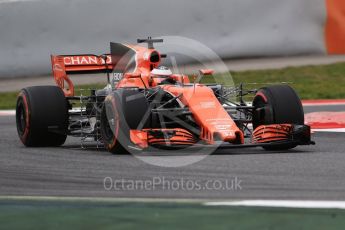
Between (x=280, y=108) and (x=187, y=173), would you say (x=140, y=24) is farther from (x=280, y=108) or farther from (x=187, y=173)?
(x=187, y=173)

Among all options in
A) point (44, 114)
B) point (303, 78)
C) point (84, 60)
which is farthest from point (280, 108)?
point (303, 78)

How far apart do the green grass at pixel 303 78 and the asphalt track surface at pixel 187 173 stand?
7.43 meters

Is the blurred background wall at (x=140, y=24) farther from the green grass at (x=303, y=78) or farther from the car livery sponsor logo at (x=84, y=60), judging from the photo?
the car livery sponsor logo at (x=84, y=60)

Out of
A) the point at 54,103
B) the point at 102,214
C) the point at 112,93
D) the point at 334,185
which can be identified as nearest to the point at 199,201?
the point at 102,214

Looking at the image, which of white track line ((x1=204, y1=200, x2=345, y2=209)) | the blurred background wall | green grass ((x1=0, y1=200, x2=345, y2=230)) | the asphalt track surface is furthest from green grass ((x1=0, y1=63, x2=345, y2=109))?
green grass ((x1=0, y1=200, x2=345, y2=230))

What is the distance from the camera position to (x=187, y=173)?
8.58m

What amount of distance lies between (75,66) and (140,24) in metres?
6.62

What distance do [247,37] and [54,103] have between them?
27.3 ft

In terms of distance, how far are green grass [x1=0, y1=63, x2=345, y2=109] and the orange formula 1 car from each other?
6969 millimetres

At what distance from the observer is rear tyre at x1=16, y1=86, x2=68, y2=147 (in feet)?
36.6

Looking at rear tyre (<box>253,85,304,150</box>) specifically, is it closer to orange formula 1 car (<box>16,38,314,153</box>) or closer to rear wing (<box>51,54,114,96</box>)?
orange formula 1 car (<box>16,38,314,153</box>)

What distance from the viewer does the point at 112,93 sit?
10227 mm

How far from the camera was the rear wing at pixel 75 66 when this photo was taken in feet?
40.0

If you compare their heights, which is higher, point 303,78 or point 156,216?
point 303,78
